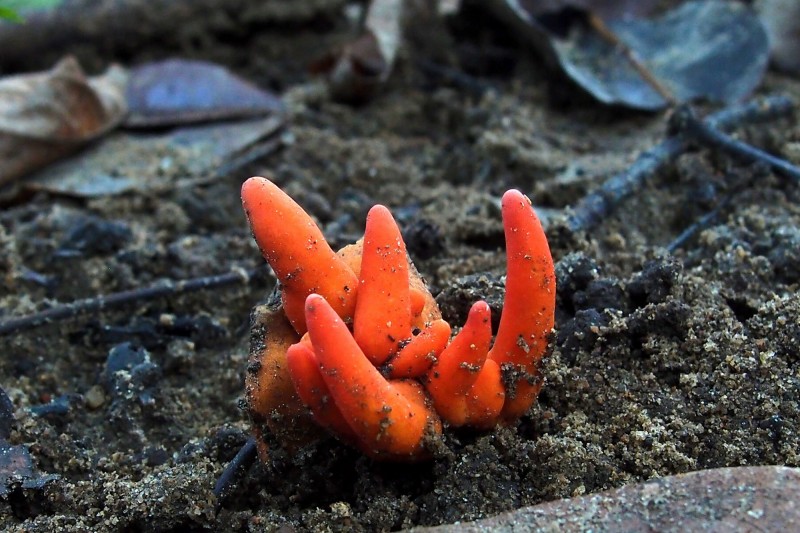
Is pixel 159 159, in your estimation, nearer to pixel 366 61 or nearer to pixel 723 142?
pixel 366 61

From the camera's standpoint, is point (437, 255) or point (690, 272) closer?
point (690, 272)

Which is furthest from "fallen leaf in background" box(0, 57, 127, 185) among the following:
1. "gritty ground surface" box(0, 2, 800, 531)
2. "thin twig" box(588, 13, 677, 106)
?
"thin twig" box(588, 13, 677, 106)

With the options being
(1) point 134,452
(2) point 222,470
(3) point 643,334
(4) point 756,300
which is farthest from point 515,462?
(1) point 134,452

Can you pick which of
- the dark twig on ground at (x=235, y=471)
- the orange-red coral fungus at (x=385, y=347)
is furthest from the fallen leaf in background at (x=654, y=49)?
the dark twig on ground at (x=235, y=471)

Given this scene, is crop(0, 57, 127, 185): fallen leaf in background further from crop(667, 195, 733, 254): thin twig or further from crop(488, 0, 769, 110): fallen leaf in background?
crop(667, 195, 733, 254): thin twig

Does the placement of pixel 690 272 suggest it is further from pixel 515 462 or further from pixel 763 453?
pixel 515 462

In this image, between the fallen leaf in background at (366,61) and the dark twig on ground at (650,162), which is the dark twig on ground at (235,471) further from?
the fallen leaf in background at (366,61)
